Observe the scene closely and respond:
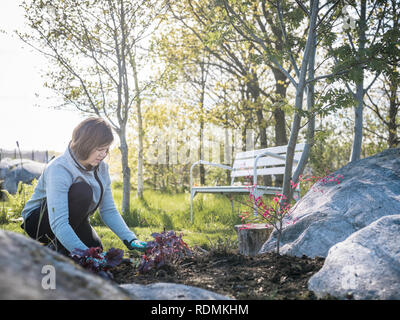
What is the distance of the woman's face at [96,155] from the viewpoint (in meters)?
2.38

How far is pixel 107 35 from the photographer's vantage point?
564 centimetres

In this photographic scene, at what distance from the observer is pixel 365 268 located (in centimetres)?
143

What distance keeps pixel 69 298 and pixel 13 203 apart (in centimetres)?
585

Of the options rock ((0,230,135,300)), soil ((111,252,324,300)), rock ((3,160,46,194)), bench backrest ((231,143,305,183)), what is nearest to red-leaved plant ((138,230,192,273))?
soil ((111,252,324,300))

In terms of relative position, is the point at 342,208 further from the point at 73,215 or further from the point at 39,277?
the point at 39,277

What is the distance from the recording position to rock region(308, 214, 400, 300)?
52.9 inches

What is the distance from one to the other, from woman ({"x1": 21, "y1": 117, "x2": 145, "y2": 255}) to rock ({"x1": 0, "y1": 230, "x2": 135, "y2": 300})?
1321mm

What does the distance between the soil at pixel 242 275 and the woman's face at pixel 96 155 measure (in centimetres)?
80

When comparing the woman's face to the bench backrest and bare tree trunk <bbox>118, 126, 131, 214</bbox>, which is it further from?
bare tree trunk <bbox>118, 126, 131, 214</bbox>

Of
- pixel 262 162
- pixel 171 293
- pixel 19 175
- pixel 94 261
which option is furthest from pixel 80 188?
pixel 19 175

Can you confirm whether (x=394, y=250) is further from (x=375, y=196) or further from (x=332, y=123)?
(x=332, y=123)

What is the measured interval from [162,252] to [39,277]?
4.04ft

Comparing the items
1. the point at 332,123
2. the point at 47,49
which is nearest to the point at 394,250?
the point at 47,49

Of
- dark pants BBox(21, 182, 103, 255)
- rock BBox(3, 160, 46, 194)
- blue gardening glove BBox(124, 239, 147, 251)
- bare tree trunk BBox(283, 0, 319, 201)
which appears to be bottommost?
blue gardening glove BBox(124, 239, 147, 251)
